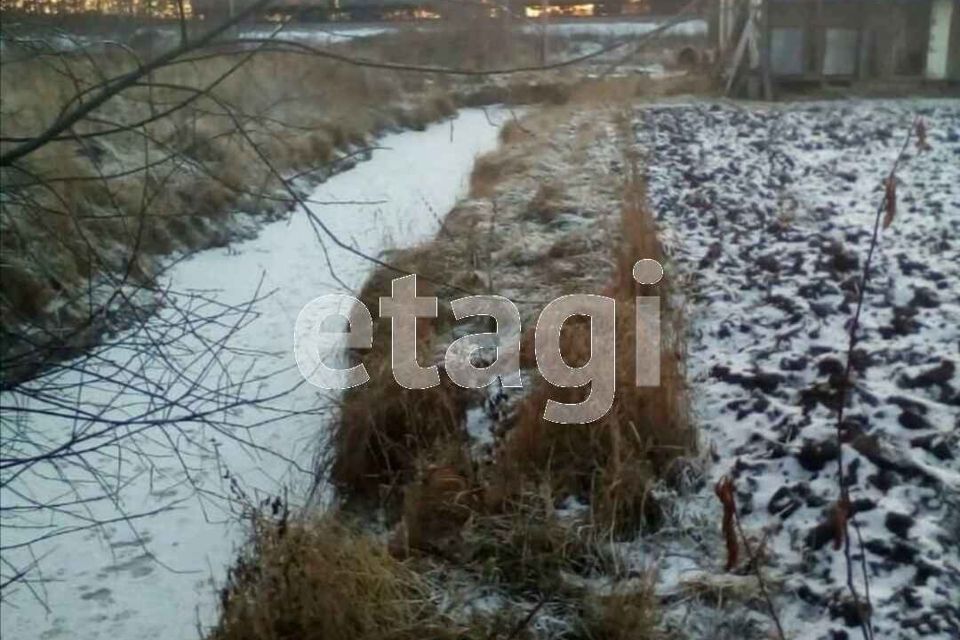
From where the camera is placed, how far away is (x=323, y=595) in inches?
130

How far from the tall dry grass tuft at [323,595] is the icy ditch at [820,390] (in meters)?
0.86

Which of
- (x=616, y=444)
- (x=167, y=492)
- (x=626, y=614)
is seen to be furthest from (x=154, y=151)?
(x=626, y=614)

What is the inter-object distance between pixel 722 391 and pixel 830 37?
47.9ft

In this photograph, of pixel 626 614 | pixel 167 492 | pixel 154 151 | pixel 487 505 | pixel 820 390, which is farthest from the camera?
pixel 154 151

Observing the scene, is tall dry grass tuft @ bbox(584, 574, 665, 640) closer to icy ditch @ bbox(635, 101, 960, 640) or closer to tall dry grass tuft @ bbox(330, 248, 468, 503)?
icy ditch @ bbox(635, 101, 960, 640)

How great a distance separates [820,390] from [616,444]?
94 cm

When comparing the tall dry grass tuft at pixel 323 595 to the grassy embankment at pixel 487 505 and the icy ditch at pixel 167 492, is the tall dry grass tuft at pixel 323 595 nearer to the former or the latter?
the grassy embankment at pixel 487 505

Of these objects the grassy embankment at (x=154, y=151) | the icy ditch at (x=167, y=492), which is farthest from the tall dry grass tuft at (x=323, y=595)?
the grassy embankment at (x=154, y=151)

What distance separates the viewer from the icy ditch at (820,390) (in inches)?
126

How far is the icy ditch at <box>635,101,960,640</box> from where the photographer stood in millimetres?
3191

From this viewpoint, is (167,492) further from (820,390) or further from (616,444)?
(820,390)

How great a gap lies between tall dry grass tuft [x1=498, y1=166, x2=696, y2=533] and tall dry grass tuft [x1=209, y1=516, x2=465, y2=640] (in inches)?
28.0

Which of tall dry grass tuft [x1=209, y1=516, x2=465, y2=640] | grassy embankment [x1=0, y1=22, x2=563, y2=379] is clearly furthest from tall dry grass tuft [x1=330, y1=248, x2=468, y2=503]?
grassy embankment [x1=0, y1=22, x2=563, y2=379]

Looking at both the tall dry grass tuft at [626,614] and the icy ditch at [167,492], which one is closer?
the tall dry grass tuft at [626,614]
